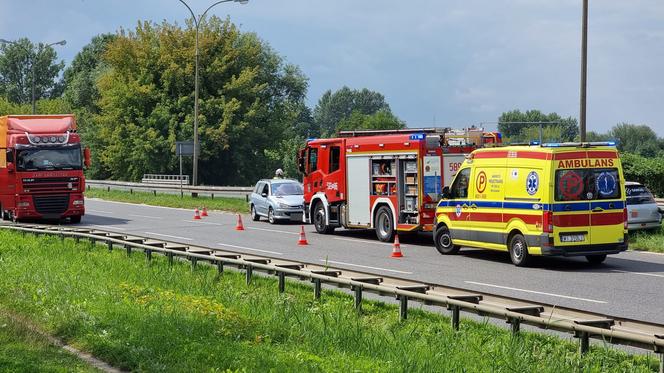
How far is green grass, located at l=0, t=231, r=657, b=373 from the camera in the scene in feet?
32.1

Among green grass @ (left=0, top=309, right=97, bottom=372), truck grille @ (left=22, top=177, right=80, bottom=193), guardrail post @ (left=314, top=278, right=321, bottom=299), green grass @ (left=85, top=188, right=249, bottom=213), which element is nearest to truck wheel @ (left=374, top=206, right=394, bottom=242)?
guardrail post @ (left=314, top=278, right=321, bottom=299)

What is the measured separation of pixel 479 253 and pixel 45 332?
1274 cm

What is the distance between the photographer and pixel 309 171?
30.2m

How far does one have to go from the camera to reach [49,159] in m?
33.6

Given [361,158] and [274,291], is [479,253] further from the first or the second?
[274,291]

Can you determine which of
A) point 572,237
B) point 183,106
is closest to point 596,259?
point 572,237

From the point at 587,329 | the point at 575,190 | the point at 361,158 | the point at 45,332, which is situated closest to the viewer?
the point at 587,329

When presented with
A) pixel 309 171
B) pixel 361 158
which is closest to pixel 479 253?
pixel 361 158

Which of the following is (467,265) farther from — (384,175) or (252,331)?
(252,331)

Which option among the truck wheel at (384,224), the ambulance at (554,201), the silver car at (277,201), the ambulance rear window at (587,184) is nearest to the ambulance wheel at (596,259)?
the ambulance at (554,201)

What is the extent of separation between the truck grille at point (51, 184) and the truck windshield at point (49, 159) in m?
0.36

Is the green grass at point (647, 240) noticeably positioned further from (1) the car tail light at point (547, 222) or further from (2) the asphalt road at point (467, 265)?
(1) the car tail light at point (547, 222)

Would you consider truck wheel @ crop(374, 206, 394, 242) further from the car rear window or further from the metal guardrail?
the metal guardrail

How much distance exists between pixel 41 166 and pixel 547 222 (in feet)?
64.5
